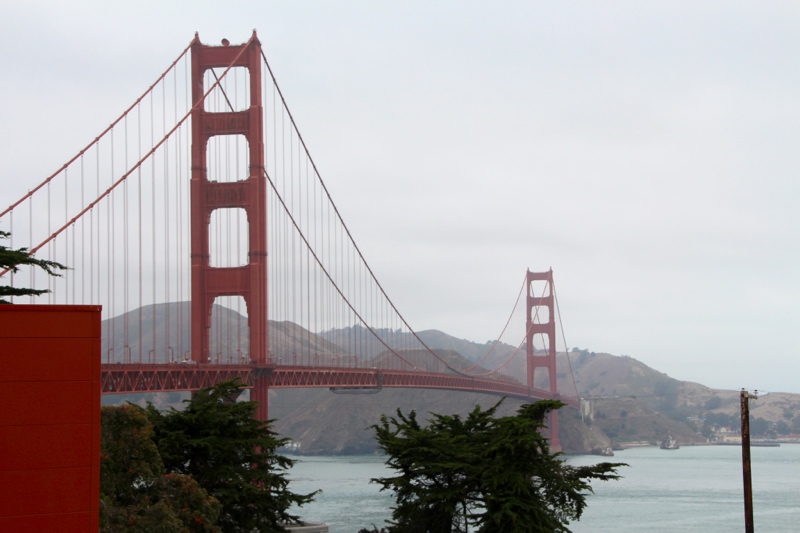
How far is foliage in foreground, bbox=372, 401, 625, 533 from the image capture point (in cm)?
1933

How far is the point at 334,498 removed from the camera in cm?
5959

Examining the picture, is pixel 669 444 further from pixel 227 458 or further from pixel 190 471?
pixel 190 471

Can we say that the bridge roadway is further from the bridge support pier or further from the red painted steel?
the red painted steel

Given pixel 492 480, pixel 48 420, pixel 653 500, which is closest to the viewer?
pixel 48 420

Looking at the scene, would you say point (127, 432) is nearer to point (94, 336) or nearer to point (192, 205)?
point (94, 336)

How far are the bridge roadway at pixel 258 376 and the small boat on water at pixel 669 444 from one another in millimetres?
77180

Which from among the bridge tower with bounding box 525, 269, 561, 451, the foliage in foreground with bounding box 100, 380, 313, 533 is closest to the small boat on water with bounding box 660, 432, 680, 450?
the bridge tower with bounding box 525, 269, 561, 451

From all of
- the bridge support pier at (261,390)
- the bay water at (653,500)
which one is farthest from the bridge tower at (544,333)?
the bridge support pier at (261,390)

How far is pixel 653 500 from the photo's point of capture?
62406mm

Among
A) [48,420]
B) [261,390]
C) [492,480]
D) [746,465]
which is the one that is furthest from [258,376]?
[48,420]

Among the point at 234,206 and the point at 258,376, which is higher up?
the point at 234,206

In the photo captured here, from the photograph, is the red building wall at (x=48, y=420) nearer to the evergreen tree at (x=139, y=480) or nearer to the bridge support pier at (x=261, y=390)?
the evergreen tree at (x=139, y=480)

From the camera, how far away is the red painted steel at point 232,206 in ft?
155

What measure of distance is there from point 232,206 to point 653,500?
96.4 ft
